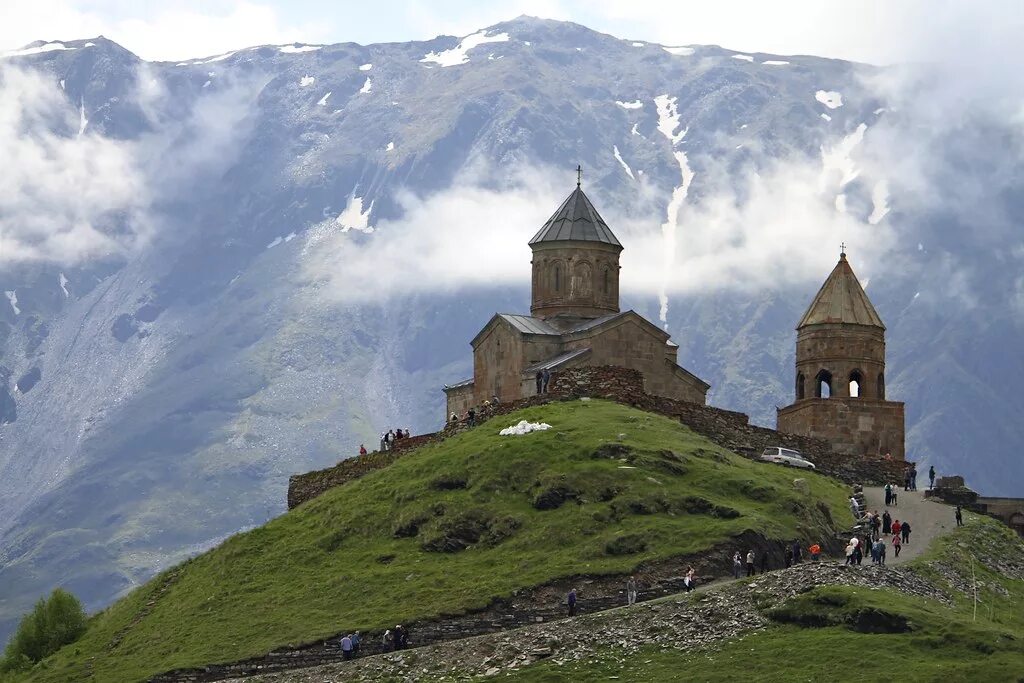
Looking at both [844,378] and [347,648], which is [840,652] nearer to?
[347,648]

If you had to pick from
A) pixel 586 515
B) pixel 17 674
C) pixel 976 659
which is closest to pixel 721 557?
pixel 586 515

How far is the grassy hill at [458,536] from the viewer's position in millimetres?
66875

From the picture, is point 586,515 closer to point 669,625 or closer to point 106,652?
point 669,625

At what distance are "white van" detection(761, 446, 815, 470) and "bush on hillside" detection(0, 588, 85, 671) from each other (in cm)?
2588

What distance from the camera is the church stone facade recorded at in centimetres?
9356

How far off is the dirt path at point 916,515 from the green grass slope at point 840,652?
30.6ft

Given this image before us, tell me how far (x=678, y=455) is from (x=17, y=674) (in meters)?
23.0

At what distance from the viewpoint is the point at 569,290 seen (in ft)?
308

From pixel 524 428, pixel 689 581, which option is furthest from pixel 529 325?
pixel 689 581

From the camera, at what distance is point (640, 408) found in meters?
82.7

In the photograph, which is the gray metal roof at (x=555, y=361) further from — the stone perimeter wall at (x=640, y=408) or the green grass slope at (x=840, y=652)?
the green grass slope at (x=840, y=652)

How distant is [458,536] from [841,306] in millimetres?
29695

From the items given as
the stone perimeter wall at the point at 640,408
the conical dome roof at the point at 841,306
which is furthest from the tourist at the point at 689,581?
the conical dome roof at the point at 841,306

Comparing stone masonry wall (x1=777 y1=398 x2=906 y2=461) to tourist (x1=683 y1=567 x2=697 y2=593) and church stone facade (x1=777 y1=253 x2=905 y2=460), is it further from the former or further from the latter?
tourist (x1=683 y1=567 x2=697 y2=593)
